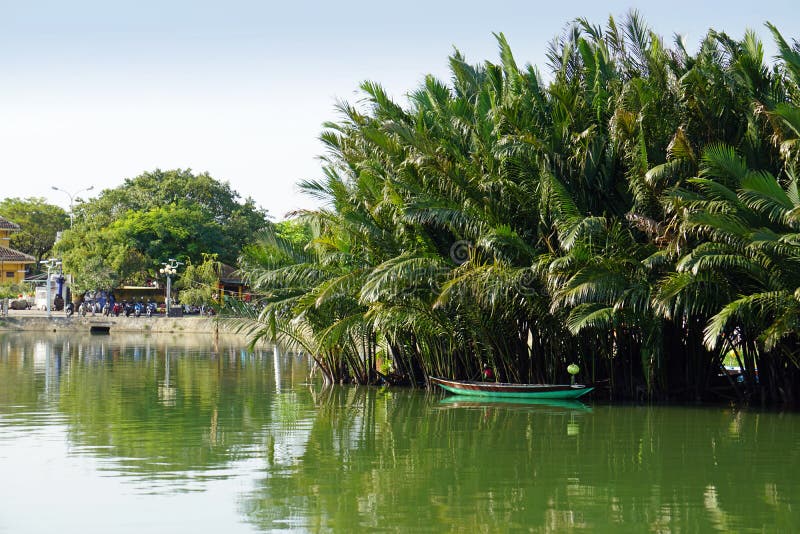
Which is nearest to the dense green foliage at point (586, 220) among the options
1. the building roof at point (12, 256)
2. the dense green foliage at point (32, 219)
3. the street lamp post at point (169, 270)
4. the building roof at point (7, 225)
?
the street lamp post at point (169, 270)

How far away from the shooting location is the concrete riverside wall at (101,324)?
63.2 metres

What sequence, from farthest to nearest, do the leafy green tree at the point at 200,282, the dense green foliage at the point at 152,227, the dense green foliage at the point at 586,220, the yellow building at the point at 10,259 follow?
the yellow building at the point at 10,259 → the dense green foliage at the point at 152,227 → the leafy green tree at the point at 200,282 → the dense green foliage at the point at 586,220

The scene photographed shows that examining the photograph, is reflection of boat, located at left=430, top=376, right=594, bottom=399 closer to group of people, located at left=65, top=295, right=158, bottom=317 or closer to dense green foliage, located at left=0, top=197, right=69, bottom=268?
group of people, located at left=65, top=295, right=158, bottom=317

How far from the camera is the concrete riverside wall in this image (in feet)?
207

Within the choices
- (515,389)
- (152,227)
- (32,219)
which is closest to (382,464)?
(515,389)

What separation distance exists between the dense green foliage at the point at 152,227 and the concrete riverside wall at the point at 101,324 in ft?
13.9

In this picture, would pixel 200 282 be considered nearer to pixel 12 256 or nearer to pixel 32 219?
pixel 12 256

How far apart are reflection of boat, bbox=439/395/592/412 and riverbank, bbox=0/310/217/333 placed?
141ft

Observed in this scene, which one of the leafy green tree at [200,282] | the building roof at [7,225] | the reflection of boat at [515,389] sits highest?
the building roof at [7,225]

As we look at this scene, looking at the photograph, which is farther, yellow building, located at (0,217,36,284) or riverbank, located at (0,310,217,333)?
yellow building, located at (0,217,36,284)

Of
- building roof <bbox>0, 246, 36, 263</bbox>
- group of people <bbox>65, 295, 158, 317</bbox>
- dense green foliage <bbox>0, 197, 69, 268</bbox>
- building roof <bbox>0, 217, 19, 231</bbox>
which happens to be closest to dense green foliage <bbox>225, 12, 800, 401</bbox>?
group of people <bbox>65, 295, 158, 317</bbox>

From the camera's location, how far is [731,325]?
63.0ft

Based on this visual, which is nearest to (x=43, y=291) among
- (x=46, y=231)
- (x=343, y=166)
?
(x=46, y=231)

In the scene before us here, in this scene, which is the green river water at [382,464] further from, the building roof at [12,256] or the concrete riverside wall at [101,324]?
the building roof at [12,256]
